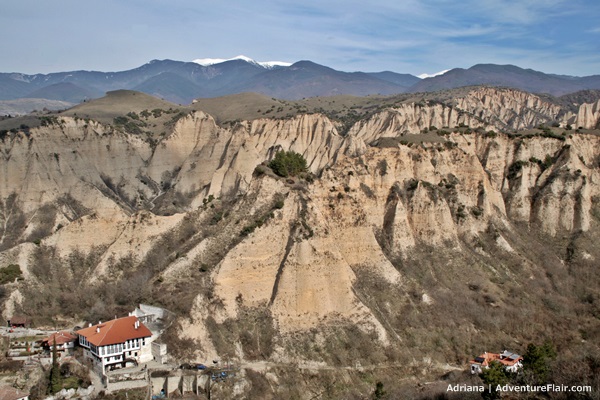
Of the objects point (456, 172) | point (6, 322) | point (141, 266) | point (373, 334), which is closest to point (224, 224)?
point (141, 266)

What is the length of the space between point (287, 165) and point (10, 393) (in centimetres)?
2481

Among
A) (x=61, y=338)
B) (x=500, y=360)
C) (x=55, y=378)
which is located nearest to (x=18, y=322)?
(x=61, y=338)

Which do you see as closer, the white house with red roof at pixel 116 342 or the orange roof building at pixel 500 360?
the white house with red roof at pixel 116 342

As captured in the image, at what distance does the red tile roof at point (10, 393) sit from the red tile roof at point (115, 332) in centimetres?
450

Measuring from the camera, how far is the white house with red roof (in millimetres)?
33844

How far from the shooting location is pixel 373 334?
126 feet

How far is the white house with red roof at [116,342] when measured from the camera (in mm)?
33844

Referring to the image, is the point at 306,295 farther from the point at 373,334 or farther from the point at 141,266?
the point at 141,266

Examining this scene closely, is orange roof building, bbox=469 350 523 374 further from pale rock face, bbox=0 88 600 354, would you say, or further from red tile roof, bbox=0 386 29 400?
red tile roof, bbox=0 386 29 400

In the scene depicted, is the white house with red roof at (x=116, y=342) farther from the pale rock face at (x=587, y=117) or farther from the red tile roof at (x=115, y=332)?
the pale rock face at (x=587, y=117)

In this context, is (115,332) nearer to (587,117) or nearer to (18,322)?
(18,322)

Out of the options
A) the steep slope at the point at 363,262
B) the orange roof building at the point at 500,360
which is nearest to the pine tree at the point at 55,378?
the steep slope at the point at 363,262

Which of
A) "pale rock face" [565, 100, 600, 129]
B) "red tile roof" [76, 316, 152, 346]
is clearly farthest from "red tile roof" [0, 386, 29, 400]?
"pale rock face" [565, 100, 600, 129]

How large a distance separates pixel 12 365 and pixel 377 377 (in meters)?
20.7
